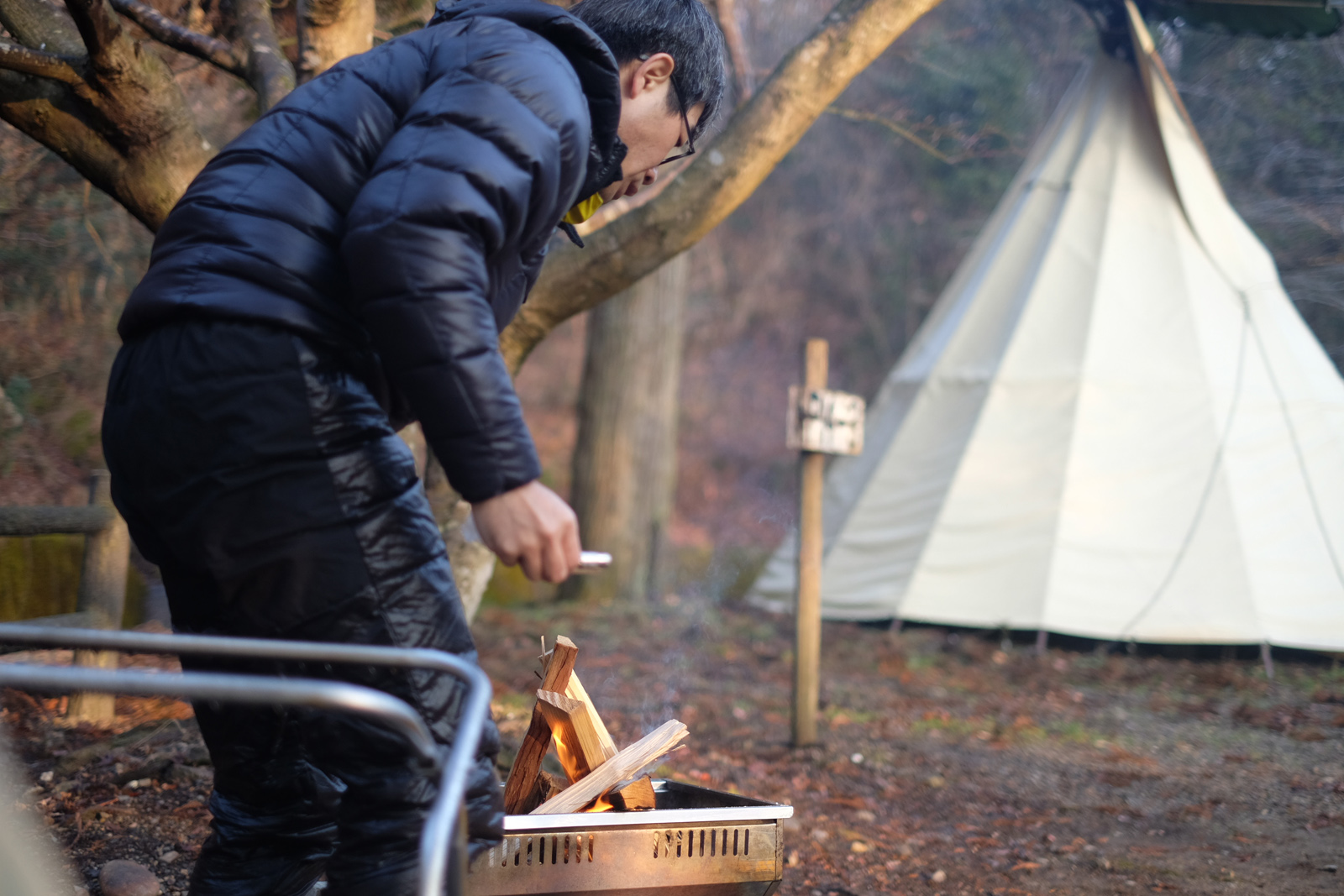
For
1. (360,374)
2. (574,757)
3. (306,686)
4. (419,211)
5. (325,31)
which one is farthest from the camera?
(325,31)

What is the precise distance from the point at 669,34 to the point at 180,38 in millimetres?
2270

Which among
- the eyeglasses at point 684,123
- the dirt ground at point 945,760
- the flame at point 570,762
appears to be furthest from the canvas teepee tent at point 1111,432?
the eyeglasses at point 684,123

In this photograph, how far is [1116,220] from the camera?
303 inches

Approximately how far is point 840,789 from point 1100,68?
6.57 meters

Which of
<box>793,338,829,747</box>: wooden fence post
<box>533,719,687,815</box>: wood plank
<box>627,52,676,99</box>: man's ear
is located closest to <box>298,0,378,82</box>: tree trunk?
<box>627,52,676,99</box>: man's ear

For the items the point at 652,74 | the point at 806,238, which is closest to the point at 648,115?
the point at 652,74

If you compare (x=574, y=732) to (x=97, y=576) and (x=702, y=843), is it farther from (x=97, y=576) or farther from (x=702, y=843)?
(x=97, y=576)

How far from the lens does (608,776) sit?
226 centimetres

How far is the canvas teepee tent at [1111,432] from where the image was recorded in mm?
6516

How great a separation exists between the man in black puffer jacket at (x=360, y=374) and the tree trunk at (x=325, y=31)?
1.99 meters

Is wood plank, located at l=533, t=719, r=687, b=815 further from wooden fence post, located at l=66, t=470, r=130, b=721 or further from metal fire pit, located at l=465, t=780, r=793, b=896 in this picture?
wooden fence post, located at l=66, t=470, r=130, b=721

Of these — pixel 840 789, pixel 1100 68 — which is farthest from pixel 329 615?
pixel 1100 68

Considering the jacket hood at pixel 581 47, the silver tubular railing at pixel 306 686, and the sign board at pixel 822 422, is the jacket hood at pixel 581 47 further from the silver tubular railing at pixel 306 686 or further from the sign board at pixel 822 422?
the sign board at pixel 822 422

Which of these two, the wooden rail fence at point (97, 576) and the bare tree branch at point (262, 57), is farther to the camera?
the wooden rail fence at point (97, 576)
